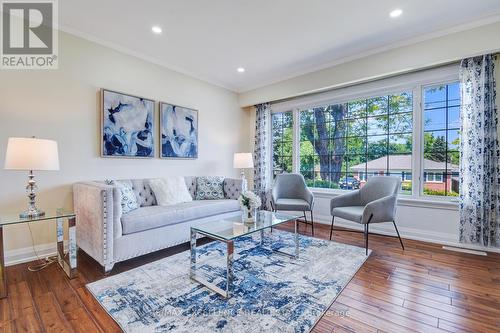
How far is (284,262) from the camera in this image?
251 centimetres

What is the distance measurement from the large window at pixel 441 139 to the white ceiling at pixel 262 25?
0.83 m

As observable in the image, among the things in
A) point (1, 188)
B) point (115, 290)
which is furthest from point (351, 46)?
point (1, 188)

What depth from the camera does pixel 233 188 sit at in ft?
12.8

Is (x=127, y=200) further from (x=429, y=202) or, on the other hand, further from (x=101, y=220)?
(x=429, y=202)

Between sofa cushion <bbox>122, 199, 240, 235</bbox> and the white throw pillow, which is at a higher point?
the white throw pillow

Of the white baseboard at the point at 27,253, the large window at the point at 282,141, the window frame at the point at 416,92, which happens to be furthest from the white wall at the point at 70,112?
the window frame at the point at 416,92

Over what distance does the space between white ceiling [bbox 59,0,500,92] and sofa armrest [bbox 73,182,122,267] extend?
6.10 feet

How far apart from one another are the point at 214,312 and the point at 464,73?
3762 mm

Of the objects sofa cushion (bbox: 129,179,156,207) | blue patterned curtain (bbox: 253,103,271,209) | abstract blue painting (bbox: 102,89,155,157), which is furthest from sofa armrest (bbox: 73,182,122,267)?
blue patterned curtain (bbox: 253,103,271,209)

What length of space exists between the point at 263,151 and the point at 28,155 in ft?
11.5

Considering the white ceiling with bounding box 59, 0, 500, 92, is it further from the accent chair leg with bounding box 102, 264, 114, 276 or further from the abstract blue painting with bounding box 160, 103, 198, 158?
the accent chair leg with bounding box 102, 264, 114, 276

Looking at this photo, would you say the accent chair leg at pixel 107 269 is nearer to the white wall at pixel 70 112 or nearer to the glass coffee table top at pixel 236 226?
the glass coffee table top at pixel 236 226

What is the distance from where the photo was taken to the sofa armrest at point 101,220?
225cm

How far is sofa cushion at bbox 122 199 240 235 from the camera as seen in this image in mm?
2479
